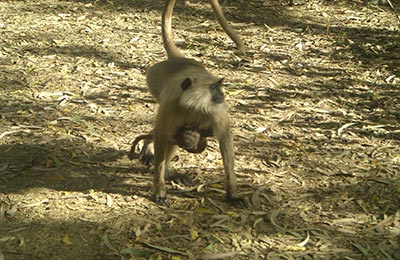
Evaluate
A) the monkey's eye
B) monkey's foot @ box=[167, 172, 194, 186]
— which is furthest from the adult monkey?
monkey's foot @ box=[167, 172, 194, 186]

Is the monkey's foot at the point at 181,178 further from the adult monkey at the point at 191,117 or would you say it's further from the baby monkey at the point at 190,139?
the baby monkey at the point at 190,139

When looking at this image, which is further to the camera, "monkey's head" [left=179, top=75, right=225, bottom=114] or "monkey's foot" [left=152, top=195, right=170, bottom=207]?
"monkey's foot" [left=152, top=195, right=170, bottom=207]

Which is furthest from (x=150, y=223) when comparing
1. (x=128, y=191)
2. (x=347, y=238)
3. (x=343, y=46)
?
(x=343, y=46)

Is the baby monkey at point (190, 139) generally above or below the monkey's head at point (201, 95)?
below

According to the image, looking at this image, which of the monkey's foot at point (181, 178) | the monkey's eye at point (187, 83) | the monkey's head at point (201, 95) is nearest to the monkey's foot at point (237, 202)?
the monkey's foot at point (181, 178)

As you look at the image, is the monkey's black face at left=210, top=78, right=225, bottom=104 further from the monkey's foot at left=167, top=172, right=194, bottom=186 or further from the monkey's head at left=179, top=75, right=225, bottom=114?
the monkey's foot at left=167, top=172, right=194, bottom=186

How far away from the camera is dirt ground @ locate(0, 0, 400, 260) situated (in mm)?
4320

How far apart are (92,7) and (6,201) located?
19.9 ft

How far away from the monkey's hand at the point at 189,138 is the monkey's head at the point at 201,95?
19 cm

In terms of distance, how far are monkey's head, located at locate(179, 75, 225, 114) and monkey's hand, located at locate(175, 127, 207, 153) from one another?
19 cm

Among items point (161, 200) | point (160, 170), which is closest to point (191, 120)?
point (160, 170)

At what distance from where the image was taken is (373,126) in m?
6.27

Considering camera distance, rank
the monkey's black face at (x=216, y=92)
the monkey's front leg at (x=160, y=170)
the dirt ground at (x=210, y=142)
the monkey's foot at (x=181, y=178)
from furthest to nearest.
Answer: the monkey's foot at (x=181, y=178)
the monkey's front leg at (x=160, y=170)
the monkey's black face at (x=216, y=92)
the dirt ground at (x=210, y=142)

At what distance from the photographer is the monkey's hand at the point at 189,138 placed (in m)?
4.51
